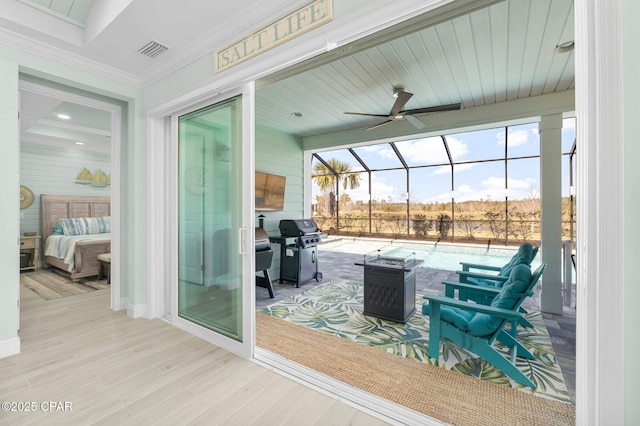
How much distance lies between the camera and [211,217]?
2.84m

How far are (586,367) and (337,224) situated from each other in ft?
30.5

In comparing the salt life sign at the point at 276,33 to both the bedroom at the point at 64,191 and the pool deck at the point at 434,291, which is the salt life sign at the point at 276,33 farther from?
the bedroom at the point at 64,191

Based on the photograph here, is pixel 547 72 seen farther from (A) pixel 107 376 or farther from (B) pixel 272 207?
(A) pixel 107 376

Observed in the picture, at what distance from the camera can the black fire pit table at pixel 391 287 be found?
326 centimetres

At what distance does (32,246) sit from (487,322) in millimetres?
7769

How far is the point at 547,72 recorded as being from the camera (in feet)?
10.9

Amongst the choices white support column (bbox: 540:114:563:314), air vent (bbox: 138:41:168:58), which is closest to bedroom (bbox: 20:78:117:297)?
air vent (bbox: 138:41:168:58)

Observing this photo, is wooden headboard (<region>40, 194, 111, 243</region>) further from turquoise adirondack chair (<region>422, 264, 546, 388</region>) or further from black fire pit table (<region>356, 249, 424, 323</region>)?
turquoise adirondack chair (<region>422, 264, 546, 388</region>)

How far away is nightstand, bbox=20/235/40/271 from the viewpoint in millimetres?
5523

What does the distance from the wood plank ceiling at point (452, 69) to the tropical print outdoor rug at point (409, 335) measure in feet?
8.94

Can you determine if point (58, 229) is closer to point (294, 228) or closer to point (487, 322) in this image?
point (294, 228)

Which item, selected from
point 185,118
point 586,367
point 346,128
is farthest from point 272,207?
point 586,367

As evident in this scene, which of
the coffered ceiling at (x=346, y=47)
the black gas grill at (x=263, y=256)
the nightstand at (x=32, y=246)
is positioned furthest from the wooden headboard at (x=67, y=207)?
the black gas grill at (x=263, y=256)

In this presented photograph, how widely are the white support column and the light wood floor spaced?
10.6 feet
